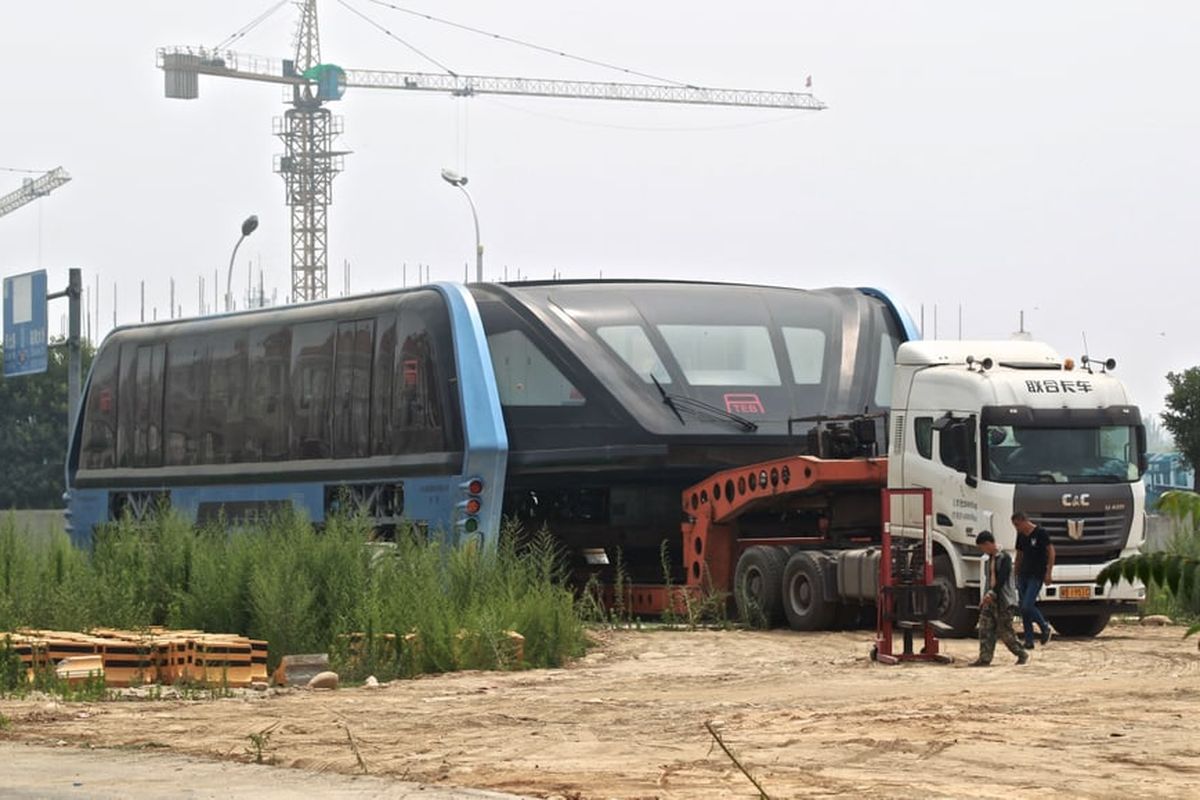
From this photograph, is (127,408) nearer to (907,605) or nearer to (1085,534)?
(1085,534)

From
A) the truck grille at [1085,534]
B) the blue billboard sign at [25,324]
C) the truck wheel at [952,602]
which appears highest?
the blue billboard sign at [25,324]

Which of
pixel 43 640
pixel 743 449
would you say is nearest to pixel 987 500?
pixel 743 449

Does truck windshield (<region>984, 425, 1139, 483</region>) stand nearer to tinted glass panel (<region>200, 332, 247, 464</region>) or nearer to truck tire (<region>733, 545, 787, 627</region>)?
truck tire (<region>733, 545, 787, 627</region>)

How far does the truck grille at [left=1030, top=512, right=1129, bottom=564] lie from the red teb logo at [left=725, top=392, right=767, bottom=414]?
492cm

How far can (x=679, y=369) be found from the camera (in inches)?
1086

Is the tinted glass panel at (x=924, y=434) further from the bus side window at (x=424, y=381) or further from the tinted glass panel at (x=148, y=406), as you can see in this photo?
the tinted glass panel at (x=148, y=406)

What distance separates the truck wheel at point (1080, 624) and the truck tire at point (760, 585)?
301 cm

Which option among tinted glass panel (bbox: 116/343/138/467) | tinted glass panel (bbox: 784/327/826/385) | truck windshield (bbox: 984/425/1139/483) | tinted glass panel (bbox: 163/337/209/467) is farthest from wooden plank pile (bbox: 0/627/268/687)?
tinted glass panel (bbox: 116/343/138/467)

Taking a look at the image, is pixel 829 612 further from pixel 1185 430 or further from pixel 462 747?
pixel 1185 430

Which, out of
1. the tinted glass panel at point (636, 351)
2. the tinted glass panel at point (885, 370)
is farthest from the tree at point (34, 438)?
the tinted glass panel at point (636, 351)

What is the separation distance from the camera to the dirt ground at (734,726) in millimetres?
12320

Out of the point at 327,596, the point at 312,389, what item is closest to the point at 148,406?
the point at 312,389

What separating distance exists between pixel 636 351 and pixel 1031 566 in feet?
20.9

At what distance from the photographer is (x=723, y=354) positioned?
28.1m
